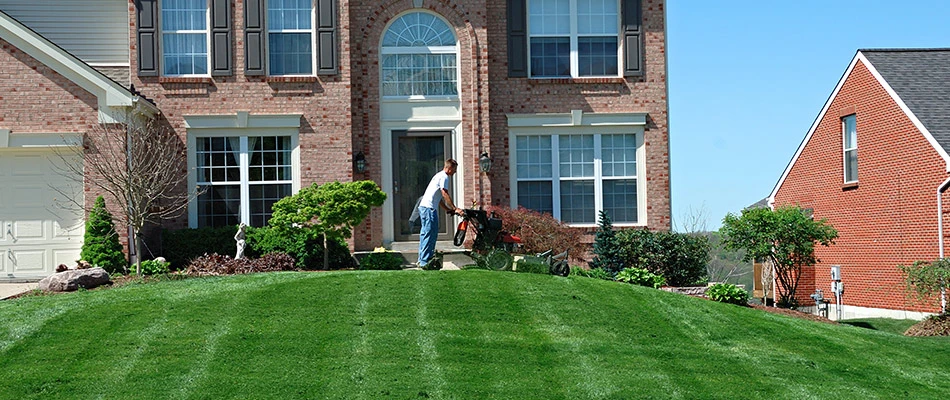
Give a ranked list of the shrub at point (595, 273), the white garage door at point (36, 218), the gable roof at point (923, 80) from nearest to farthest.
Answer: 1. the shrub at point (595, 273)
2. the white garage door at point (36, 218)
3. the gable roof at point (923, 80)

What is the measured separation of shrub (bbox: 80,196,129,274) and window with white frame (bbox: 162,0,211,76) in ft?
10.8

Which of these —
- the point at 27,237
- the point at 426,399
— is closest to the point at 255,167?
the point at 27,237

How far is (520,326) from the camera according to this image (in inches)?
507

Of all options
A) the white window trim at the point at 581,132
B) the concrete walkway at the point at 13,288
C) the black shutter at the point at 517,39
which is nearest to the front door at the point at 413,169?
the white window trim at the point at 581,132

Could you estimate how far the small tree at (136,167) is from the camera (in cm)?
1720

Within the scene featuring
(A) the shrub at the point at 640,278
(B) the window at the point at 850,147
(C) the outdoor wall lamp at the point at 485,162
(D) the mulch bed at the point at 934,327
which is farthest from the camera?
(B) the window at the point at 850,147

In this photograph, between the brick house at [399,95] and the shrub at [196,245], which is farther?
the brick house at [399,95]

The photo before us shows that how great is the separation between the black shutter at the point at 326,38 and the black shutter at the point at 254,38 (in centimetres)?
109

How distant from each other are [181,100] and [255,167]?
1892 millimetres

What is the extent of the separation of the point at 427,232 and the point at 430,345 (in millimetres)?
4711

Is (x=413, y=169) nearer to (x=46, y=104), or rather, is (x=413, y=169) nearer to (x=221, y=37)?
(x=221, y=37)

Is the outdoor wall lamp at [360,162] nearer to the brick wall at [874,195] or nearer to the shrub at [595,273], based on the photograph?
the shrub at [595,273]

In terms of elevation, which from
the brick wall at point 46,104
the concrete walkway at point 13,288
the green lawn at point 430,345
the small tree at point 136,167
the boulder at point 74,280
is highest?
the brick wall at point 46,104

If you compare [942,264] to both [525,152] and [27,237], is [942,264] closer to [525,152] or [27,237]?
[525,152]
